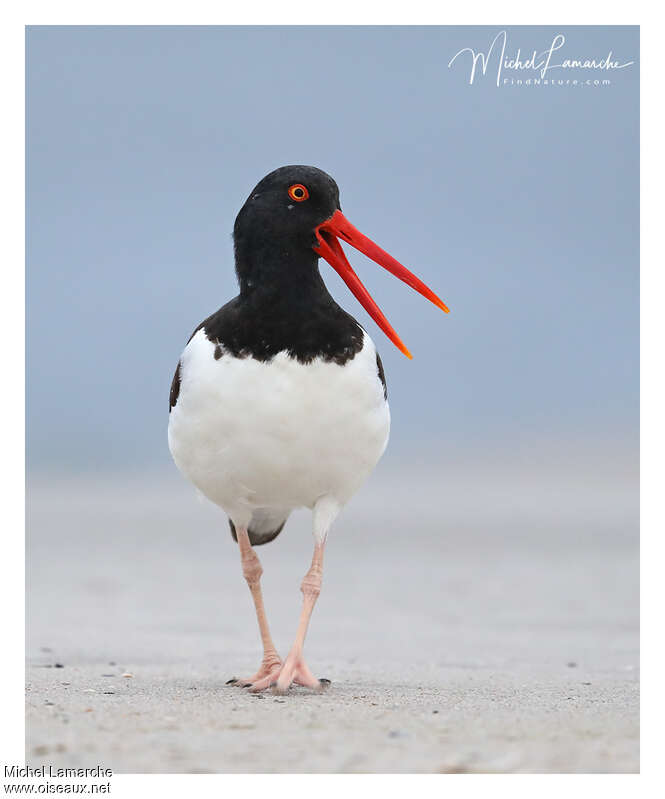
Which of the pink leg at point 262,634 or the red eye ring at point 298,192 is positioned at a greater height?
the red eye ring at point 298,192

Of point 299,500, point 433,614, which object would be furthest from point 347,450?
point 433,614

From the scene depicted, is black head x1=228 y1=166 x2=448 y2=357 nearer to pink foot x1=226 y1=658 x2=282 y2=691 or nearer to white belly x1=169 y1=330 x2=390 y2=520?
white belly x1=169 y1=330 x2=390 y2=520

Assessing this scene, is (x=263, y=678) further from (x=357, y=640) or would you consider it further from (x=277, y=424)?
(x=357, y=640)

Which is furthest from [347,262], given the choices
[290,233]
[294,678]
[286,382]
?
[294,678]

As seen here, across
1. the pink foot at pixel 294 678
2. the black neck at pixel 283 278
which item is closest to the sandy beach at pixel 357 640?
the pink foot at pixel 294 678

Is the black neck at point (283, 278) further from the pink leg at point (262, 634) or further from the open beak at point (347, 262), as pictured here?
the pink leg at point (262, 634)

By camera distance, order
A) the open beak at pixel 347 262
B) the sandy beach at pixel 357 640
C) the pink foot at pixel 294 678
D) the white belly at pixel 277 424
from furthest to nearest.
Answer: the open beak at pixel 347 262 < the pink foot at pixel 294 678 < the white belly at pixel 277 424 < the sandy beach at pixel 357 640
